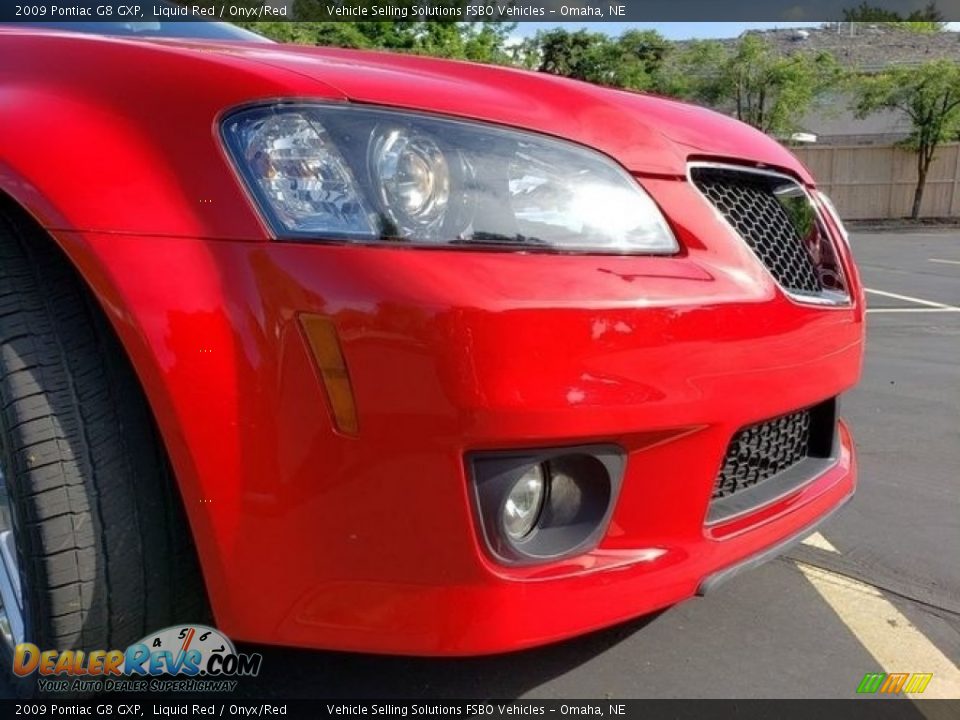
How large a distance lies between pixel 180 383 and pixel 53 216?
37 cm

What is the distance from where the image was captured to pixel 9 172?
1.46 m

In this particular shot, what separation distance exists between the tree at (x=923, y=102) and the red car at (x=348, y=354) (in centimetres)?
2769

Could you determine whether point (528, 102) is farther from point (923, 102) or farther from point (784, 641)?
point (923, 102)

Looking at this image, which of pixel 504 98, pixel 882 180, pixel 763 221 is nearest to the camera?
pixel 504 98

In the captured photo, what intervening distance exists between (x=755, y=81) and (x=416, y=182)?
28.0 m

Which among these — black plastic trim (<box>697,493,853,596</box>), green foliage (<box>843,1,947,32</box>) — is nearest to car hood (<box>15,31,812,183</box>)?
black plastic trim (<box>697,493,853,596</box>)

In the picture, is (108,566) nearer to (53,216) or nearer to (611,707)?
(53,216)

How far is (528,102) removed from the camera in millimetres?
1616

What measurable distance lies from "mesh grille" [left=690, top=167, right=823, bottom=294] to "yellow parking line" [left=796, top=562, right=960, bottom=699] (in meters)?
0.91

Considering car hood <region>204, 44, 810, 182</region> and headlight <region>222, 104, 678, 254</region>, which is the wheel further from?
car hood <region>204, 44, 810, 182</region>

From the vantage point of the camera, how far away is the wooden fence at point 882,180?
85.8 ft

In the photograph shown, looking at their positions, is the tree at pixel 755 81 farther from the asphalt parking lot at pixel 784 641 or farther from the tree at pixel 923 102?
the asphalt parking lot at pixel 784 641

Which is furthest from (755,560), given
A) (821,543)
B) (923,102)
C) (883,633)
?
(923,102)

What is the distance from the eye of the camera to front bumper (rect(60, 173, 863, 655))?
52.4 inches
